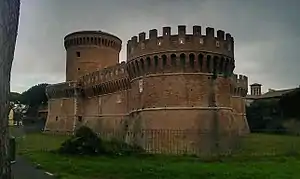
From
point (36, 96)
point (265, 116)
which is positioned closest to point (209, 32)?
point (265, 116)

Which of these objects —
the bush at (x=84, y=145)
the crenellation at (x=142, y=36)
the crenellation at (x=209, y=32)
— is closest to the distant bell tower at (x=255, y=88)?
the crenellation at (x=209, y=32)

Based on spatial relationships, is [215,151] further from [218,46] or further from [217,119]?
[218,46]

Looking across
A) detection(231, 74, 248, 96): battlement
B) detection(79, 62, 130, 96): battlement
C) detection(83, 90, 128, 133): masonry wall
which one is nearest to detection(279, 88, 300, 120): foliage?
detection(231, 74, 248, 96): battlement

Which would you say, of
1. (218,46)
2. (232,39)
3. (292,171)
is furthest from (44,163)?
(232,39)

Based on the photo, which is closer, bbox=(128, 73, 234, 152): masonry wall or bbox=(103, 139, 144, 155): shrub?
bbox=(103, 139, 144, 155): shrub

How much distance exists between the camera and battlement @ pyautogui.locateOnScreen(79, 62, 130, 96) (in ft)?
135

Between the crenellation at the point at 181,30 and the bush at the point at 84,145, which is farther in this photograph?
the crenellation at the point at 181,30

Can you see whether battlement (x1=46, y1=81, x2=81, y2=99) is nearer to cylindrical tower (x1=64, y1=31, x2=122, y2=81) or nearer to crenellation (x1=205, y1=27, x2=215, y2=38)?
cylindrical tower (x1=64, y1=31, x2=122, y2=81)

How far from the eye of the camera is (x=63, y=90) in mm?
57531

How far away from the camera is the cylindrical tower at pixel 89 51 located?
57750mm

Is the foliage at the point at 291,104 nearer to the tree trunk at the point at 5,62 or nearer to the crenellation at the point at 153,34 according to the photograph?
the crenellation at the point at 153,34

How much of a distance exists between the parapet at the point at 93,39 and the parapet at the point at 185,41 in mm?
30605

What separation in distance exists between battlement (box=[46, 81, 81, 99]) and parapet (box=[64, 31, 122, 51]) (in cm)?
648

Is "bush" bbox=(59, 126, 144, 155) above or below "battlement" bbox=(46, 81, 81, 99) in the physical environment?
below
